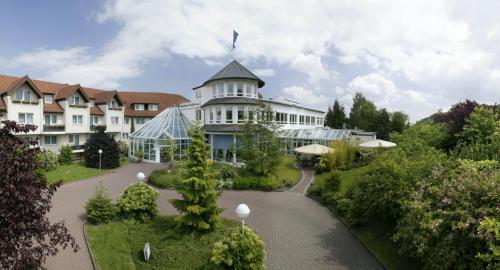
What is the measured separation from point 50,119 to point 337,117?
52.9 metres

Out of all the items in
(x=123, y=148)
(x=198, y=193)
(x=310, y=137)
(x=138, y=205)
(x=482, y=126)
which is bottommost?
(x=138, y=205)

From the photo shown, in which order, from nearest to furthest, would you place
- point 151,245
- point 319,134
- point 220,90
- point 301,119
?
1. point 151,245
2. point 220,90
3. point 319,134
4. point 301,119

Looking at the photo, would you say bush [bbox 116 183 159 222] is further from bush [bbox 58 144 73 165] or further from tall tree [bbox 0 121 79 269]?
bush [bbox 58 144 73 165]

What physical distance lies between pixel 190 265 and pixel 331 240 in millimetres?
6710

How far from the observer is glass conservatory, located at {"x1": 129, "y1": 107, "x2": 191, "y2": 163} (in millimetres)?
35500

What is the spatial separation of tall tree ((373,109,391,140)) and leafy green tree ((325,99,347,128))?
829 cm

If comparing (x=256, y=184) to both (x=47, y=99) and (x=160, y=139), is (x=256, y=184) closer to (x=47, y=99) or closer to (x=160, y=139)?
(x=160, y=139)

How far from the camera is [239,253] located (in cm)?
1063

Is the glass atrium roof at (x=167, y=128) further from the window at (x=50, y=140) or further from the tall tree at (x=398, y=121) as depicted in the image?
the tall tree at (x=398, y=121)

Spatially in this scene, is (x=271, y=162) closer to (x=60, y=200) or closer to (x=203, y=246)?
(x=203, y=246)

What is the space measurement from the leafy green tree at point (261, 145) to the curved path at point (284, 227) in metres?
3.00

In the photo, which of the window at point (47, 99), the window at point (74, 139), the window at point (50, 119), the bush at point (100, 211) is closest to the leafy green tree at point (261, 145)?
the bush at point (100, 211)

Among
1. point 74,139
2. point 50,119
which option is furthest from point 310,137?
point 50,119

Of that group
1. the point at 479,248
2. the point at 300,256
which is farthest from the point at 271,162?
the point at 479,248
